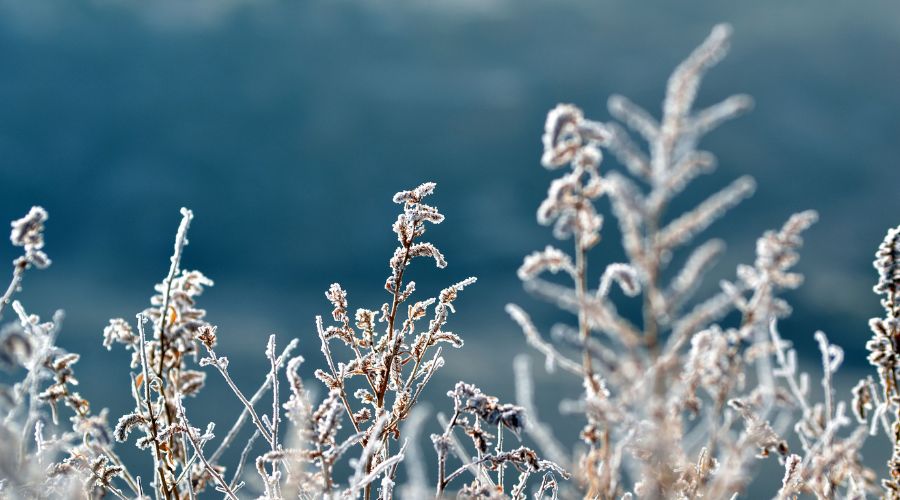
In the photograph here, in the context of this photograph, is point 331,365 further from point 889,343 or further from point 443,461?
point 889,343

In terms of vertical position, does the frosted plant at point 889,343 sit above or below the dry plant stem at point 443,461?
above

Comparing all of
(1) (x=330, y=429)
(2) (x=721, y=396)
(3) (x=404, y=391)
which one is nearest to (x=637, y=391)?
(2) (x=721, y=396)

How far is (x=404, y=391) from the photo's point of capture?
4.20 m

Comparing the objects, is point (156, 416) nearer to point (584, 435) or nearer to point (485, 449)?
point (485, 449)

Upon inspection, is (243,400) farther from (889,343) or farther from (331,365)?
(889,343)

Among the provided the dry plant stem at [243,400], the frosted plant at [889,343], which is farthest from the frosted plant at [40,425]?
the frosted plant at [889,343]

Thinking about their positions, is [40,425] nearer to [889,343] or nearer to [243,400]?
[243,400]

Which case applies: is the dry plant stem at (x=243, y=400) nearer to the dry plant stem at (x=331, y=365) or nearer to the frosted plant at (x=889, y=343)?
the dry plant stem at (x=331, y=365)

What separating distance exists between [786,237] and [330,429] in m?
1.66

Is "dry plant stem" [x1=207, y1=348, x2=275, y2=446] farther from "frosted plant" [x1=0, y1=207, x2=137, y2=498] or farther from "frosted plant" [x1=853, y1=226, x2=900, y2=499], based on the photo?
"frosted plant" [x1=853, y1=226, x2=900, y2=499]

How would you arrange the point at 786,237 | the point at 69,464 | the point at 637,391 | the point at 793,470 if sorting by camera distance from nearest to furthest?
1. the point at 637,391
2. the point at 786,237
3. the point at 793,470
4. the point at 69,464

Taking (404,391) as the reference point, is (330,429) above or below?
below

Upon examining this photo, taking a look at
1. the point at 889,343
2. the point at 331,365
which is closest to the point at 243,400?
the point at 331,365

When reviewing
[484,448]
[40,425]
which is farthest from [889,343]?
[40,425]
